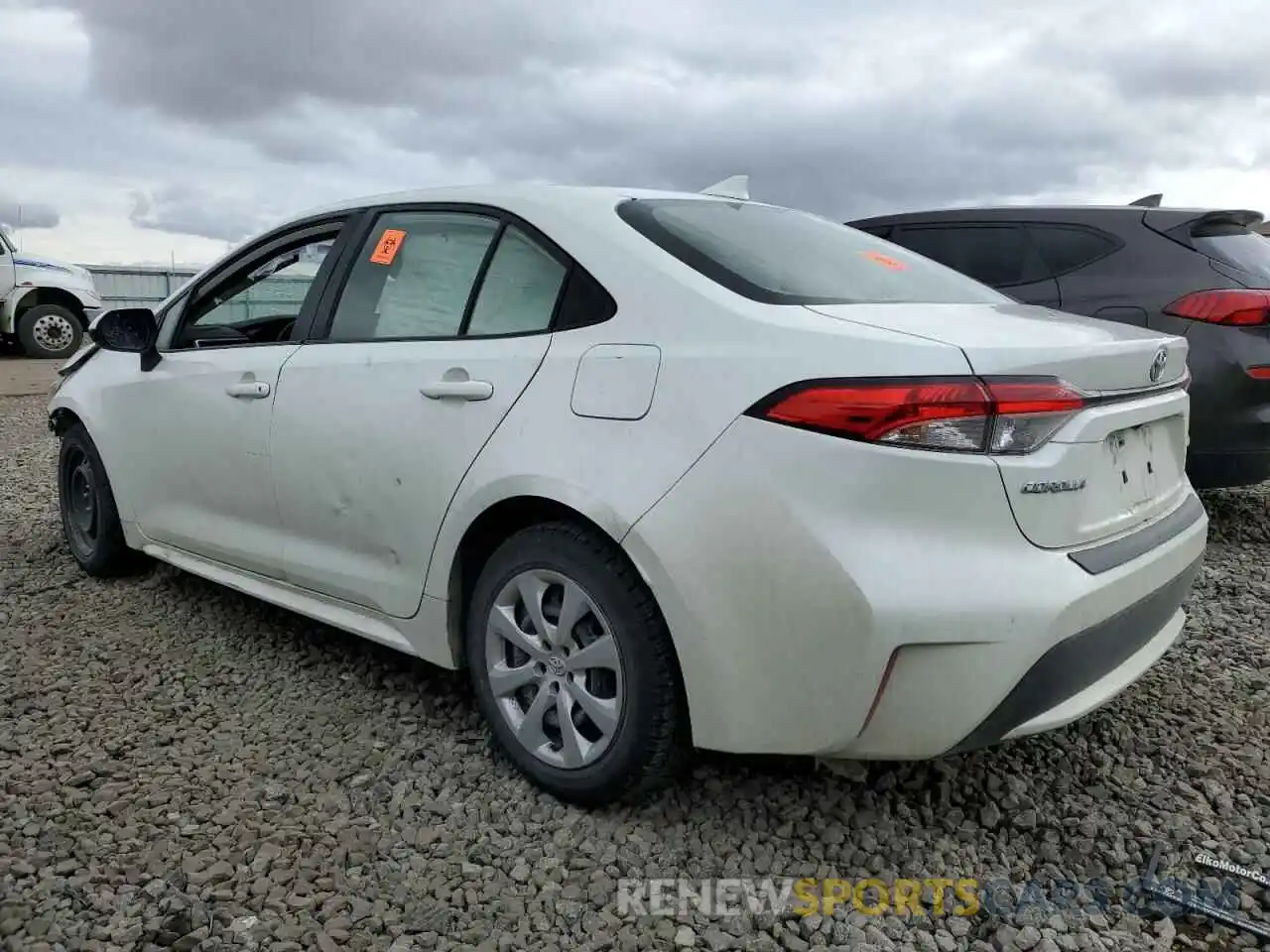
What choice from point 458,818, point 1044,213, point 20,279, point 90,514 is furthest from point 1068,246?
point 20,279

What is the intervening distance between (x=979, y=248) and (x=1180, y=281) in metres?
1.05

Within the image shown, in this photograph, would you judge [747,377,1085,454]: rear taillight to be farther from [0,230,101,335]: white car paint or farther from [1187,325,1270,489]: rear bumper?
[0,230,101,335]: white car paint

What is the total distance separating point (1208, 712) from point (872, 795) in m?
1.19

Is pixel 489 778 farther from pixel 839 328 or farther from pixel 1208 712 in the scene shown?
pixel 1208 712

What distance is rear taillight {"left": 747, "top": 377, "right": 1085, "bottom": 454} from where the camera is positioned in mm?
1872

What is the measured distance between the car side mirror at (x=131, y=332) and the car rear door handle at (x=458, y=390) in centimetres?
163

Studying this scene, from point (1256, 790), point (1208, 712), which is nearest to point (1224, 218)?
point (1208, 712)

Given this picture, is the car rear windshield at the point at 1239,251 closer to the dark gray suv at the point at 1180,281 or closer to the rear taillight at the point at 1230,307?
the dark gray suv at the point at 1180,281

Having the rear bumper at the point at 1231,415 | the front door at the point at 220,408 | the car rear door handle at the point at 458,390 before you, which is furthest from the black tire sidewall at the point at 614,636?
the rear bumper at the point at 1231,415

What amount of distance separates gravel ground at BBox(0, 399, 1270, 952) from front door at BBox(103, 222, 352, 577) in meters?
0.46

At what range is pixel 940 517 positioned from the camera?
1.87m

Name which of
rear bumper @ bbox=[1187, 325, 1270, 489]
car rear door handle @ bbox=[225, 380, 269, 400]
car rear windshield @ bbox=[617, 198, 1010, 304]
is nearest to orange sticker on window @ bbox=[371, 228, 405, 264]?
car rear door handle @ bbox=[225, 380, 269, 400]

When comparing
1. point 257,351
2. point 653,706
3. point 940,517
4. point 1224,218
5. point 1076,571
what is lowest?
point 653,706

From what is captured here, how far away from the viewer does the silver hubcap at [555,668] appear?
7.40ft
